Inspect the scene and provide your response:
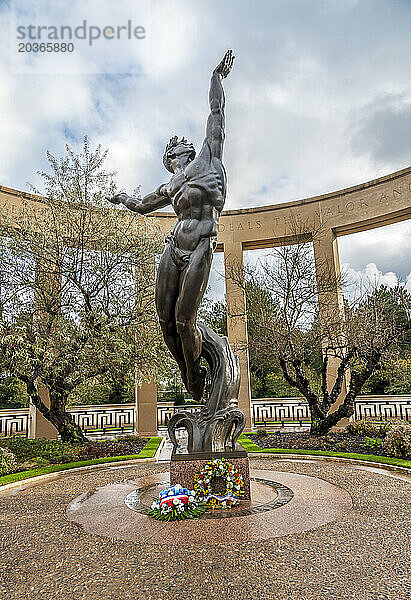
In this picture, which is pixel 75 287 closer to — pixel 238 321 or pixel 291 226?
pixel 238 321

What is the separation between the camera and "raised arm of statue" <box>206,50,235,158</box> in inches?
190

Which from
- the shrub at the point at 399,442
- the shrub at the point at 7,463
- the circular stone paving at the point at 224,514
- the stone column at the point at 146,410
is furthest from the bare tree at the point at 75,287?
the shrub at the point at 399,442

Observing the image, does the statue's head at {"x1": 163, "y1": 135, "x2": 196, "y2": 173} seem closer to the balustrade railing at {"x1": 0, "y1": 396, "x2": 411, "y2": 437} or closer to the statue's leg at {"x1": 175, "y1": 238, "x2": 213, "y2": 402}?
the statue's leg at {"x1": 175, "y1": 238, "x2": 213, "y2": 402}

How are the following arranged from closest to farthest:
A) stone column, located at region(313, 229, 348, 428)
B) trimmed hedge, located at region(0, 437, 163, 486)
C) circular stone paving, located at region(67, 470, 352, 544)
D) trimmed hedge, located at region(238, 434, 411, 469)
A: circular stone paving, located at region(67, 470, 352, 544) → trimmed hedge, located at region(0, 437, 163, 486) → trimmed hedge, located at region(238, 434, 411, 469) → stone column, located at region(313, 229, 348, 428)

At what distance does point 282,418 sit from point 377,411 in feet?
13.3

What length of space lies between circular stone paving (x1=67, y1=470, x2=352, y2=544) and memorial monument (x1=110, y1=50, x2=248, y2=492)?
60 centimetres

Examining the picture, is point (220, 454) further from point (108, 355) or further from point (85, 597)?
point (108, 355)

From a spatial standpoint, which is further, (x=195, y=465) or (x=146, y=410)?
(x=146, y=410)

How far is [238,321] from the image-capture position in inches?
575

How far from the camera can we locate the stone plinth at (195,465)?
4.63 m

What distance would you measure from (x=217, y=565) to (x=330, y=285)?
10152mm

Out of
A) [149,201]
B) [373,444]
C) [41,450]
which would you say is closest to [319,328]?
[373,444]

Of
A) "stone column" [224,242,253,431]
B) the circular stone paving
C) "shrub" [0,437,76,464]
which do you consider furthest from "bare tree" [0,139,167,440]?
the circular stone paving

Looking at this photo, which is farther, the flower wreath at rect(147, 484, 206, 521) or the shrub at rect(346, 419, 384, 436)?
the shrub at rect(346, 419, 384, 436)
